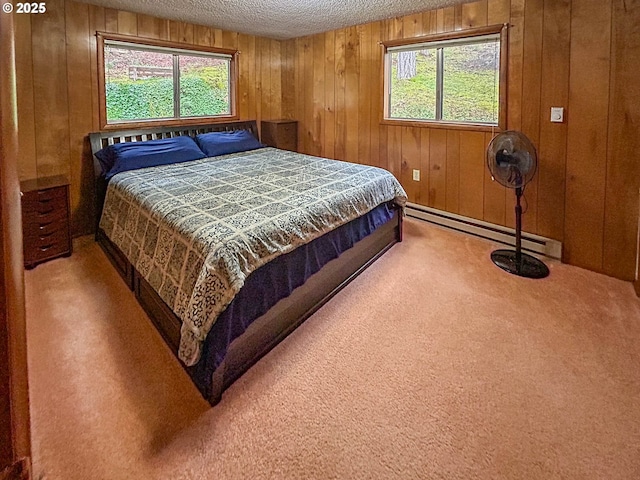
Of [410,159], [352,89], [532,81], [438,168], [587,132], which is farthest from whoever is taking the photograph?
[352,89]

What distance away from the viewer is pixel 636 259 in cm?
300

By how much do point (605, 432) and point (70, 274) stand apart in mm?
3491

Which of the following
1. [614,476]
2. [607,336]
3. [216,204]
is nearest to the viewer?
[614,476]

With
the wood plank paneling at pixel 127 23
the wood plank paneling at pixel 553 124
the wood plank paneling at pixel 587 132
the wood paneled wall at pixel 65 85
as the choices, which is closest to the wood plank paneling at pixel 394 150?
the wood plank paneling at pixel 553 124

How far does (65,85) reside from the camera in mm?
3648

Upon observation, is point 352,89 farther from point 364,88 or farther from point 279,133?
point 279,133

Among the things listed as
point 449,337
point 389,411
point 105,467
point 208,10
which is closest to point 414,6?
point 208,10

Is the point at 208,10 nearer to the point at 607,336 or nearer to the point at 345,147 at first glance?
the point at 345,147

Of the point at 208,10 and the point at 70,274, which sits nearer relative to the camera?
the point at 70,274

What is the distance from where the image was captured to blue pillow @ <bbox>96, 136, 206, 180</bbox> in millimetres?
3652

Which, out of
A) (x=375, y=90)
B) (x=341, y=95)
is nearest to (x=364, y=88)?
(x=375, y=90)

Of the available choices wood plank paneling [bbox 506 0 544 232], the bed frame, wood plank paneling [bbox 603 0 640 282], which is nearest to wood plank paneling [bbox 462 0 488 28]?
wood plank paneling [bbox 506 0 544 232]

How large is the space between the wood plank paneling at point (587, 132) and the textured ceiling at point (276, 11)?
3.73ft

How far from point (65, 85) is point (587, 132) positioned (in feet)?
14.3
